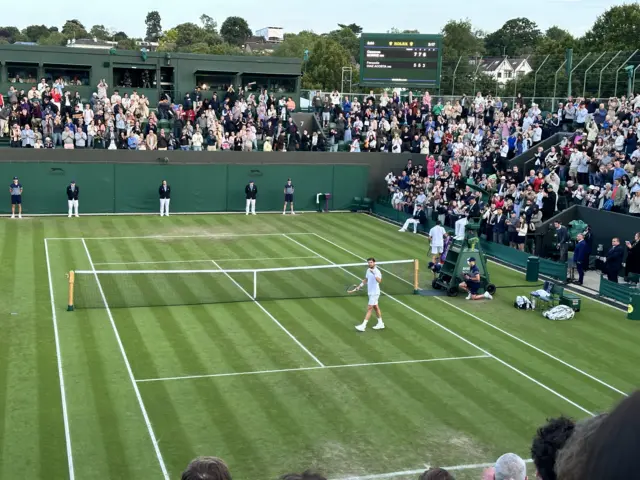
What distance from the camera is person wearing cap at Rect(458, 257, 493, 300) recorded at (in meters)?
24.6

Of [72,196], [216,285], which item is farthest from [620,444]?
[72,196]

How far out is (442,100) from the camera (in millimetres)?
49406

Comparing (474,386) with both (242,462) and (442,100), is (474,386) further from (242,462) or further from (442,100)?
(442,100)

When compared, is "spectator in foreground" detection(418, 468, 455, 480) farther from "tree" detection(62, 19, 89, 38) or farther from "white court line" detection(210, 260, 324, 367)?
"tree" detection(62, 19, 89, 38)

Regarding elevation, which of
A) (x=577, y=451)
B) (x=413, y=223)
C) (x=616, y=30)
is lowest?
(x=413, y=223)

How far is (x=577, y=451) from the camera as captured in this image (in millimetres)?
1963

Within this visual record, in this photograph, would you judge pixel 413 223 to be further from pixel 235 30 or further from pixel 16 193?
pixel 235 30

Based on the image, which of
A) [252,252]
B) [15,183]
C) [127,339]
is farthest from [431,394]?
[15,183]

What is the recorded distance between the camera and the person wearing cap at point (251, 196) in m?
40.8

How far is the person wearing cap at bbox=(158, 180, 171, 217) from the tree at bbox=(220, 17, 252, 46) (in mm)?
159286

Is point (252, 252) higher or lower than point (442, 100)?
lower

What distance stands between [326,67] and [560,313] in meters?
85.6

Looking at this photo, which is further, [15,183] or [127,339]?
[15,183]

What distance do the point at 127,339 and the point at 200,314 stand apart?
2.82 metres
